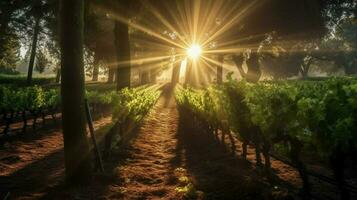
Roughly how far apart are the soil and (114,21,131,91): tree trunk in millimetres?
5424

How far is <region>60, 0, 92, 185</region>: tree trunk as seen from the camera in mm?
8500

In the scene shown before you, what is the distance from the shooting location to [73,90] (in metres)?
8.67

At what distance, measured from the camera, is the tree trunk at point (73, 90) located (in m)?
8.50

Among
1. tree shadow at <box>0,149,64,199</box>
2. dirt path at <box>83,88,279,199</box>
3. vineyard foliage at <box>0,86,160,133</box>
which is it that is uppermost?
vineyard foliage at <box>0,86,160,133</box>

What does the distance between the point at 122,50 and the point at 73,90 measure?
396 inches

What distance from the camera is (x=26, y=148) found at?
12.8 metres

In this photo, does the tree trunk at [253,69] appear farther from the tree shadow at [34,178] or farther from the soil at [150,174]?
the tree shadow at [34,178]

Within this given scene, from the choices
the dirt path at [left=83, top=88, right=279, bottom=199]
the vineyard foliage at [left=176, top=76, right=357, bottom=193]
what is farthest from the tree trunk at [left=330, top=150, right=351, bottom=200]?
the dirt path at [left=83, top=88, right=279, bottom=199]

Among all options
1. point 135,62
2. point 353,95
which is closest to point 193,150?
point 353,95

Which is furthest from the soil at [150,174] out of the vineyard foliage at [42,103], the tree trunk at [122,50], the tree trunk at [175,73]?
the tree trunk at [175,73]

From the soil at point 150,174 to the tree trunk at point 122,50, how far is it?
5.42m

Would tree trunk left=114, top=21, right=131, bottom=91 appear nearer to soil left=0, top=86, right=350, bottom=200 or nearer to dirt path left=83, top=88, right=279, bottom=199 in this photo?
dirt path left=83, top=88, right=279, bottom=199

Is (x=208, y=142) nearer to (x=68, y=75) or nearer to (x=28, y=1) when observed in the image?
(x=68, y=75)

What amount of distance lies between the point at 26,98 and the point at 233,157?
9590 millimetres
